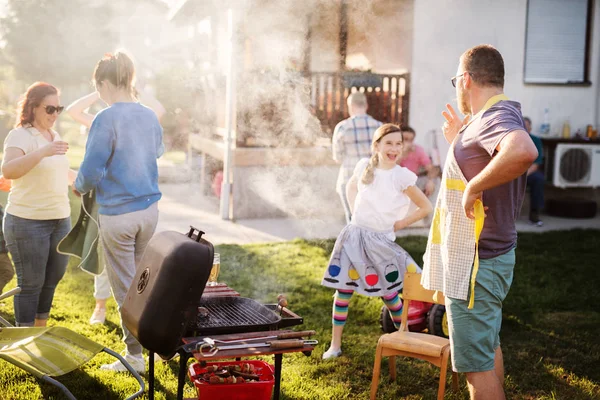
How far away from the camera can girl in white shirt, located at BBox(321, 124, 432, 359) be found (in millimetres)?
4699

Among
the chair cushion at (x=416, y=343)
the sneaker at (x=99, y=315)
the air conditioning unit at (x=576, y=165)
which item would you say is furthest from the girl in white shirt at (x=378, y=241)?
the air conditioning unit at (x=576, y=165)

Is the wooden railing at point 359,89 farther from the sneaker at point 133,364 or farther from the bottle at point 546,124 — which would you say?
the sneaker at point 133,364

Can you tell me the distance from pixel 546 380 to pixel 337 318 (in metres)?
1.38

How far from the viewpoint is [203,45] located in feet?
47.1

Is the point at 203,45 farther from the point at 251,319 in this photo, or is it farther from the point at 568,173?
the point at 251,319

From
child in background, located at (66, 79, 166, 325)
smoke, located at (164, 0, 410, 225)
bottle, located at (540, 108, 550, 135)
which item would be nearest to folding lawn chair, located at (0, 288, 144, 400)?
child in background, located at (66, 79, 166, 325)

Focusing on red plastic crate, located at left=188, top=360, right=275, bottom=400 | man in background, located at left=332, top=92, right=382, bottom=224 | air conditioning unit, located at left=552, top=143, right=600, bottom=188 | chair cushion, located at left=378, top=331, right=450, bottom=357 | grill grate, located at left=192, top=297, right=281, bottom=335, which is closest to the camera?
grill grate, located at left=192, top=297, right=281, bottom=335

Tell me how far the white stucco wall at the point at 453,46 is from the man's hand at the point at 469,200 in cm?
771

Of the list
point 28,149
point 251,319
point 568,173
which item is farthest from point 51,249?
point 568,173

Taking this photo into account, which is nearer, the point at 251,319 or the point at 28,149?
the point at 251,319

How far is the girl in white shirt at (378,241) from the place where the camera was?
185 inches

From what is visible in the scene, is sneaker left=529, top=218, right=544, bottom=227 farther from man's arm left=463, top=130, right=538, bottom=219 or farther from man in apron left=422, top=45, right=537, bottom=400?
man's arm left=463, top=130, right=538, bottom=219

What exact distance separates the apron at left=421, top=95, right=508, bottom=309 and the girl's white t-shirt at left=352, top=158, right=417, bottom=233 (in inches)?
59.1

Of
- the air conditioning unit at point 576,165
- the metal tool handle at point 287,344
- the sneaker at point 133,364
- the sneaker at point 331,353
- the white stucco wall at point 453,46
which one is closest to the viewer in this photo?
the metal tool handle at point 287,344
